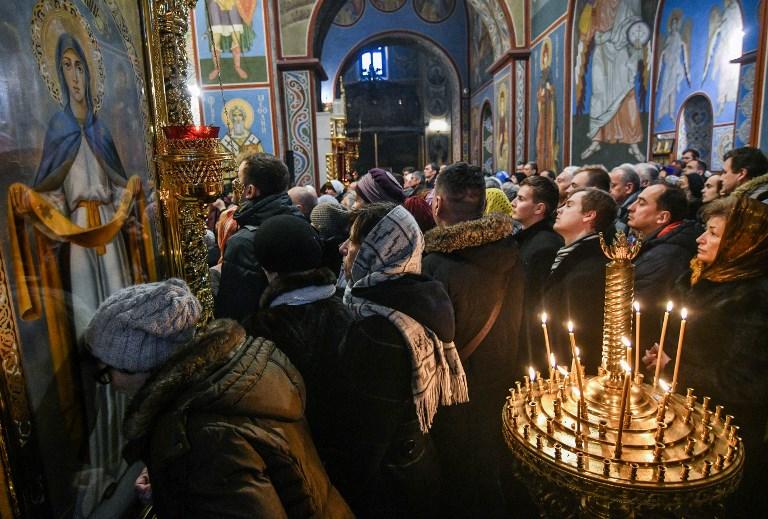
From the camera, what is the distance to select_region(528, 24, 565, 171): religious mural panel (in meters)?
11.1

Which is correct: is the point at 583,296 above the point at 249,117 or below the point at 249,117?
below

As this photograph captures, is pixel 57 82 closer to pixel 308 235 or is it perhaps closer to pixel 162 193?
pixel 162 193

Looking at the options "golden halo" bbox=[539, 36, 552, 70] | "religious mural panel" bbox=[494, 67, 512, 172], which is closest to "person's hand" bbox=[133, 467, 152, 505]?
"golden halo" bbox=[539, 36, 552, 70]

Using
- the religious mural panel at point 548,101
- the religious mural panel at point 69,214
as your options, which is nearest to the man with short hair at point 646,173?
the religious mural panel at point 69,214

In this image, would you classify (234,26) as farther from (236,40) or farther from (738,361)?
(738,361)

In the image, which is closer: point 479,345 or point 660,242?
point 479,345

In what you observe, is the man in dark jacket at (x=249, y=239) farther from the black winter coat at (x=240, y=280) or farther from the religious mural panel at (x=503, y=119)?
the religious mural panel at (x=503, y=119)

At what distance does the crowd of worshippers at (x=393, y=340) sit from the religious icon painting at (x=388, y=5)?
65.9ft

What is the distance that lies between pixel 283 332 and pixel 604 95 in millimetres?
10584

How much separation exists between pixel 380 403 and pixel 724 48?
13.0 meters

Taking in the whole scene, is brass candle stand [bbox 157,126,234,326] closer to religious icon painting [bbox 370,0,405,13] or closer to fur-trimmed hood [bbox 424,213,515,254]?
fur-trimmed hood [bbox 424,213,515,254]

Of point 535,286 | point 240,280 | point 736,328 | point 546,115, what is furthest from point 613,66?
point 240,280

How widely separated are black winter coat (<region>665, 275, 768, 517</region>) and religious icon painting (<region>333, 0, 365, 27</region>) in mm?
21532

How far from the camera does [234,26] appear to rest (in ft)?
34.8
